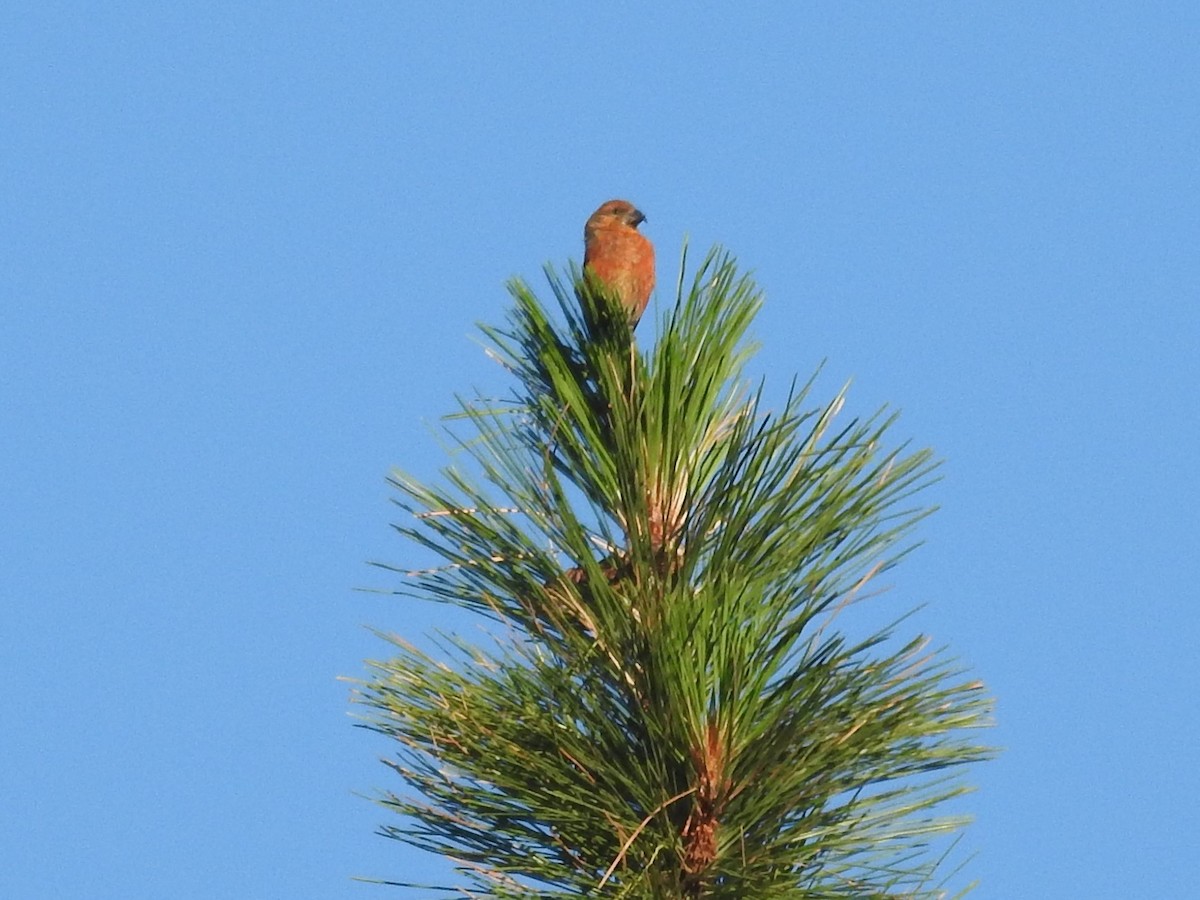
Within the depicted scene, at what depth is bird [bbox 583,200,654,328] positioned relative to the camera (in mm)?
4316

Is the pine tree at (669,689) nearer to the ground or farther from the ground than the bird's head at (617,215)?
nearer to the ground

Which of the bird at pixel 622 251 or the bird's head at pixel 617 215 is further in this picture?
the bird's head at pixel 617 215

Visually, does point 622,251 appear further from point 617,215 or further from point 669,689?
point 669,689

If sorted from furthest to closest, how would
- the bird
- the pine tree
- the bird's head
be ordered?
the bird's head < the bird < the pine tree

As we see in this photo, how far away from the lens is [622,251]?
4539 mm

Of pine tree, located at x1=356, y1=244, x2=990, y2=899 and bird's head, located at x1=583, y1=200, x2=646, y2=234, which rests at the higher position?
bird's head, located at x1=583, y1=200, x2=646, y2=234

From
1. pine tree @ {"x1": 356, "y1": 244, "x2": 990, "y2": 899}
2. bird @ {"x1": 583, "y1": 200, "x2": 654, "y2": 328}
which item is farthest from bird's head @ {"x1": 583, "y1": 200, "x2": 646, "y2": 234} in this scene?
pine tree @ {"x1": 356, "y1": 244, "x2": 990, "y2": 899}

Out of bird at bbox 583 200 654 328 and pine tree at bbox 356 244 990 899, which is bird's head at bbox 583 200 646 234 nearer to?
bird at bbox 583 200 654 328

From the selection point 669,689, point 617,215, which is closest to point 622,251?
point 617,215

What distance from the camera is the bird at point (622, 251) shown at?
4316 mm

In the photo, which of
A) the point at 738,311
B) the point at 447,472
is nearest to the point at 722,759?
the point at 447,472

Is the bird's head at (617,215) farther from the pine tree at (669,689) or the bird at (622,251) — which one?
the pine tree at (669,689)

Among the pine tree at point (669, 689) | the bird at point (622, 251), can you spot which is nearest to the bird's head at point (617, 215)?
the bird at point (622, 251)

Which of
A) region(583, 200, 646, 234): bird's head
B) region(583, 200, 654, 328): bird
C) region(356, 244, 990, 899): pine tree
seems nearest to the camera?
region(356, 244, 990, 899): pine tree
